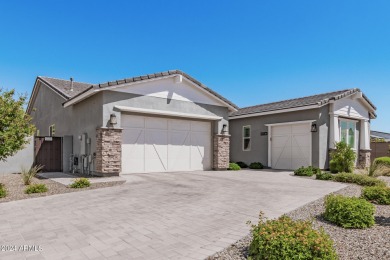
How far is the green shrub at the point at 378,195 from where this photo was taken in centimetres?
717

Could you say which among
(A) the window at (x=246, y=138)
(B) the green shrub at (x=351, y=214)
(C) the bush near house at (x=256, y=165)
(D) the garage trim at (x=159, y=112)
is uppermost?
(D) the garage trim at (x=159, y=112)

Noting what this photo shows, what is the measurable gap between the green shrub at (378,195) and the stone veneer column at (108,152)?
9617mm

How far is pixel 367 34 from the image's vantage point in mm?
11844

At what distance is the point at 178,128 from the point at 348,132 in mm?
11804

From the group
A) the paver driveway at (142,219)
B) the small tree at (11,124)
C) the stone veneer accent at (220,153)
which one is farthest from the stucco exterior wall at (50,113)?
the paver driveway at (142,219)

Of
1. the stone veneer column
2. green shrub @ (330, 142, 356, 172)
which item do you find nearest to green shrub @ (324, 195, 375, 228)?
the stone veneer column

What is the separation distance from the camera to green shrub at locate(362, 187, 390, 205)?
7.17 metres

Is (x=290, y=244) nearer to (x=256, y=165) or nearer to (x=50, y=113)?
(x=256, y=165)

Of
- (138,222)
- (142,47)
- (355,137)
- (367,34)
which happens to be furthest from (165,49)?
(355,137)

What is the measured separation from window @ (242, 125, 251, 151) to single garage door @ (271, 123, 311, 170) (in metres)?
2.07

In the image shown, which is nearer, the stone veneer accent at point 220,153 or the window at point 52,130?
the stone veneer accent at point 220,153

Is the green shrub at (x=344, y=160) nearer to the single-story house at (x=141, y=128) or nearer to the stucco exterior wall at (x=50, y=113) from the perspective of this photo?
the single-story house at (x=141, y=128)

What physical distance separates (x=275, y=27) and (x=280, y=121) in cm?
640

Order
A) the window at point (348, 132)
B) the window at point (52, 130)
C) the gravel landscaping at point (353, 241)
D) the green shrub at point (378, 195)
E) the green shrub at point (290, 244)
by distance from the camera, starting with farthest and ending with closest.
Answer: the window at point (52, 130) → the window at point (348, 132) → the green shrub at point (378, 195) → the gravel landscaping at point (353, 241) → the green shrub at point (290, 244)
